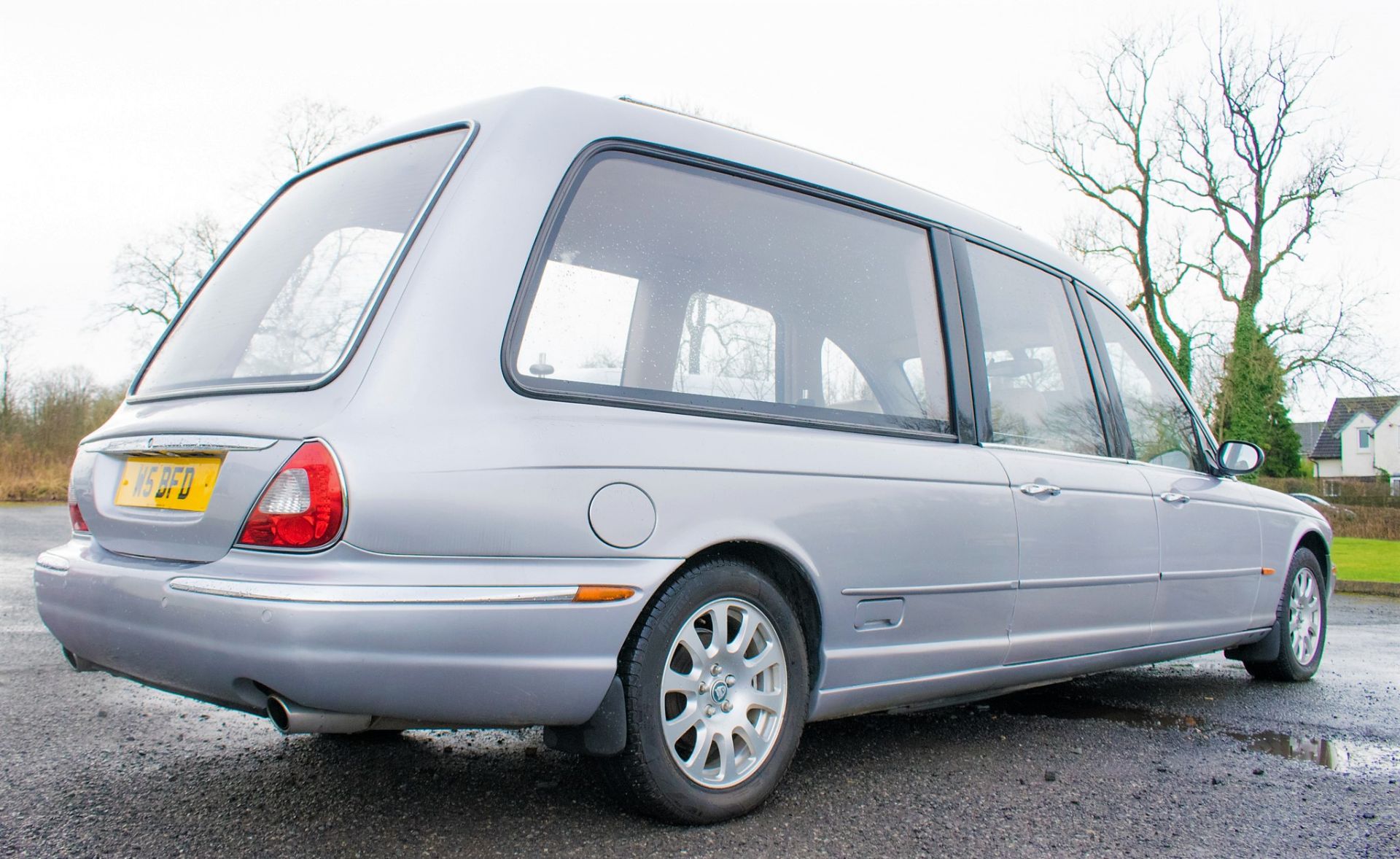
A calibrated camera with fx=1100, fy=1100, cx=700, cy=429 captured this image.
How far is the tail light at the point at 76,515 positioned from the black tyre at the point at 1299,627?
17.1 feet

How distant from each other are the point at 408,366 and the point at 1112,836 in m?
2.22

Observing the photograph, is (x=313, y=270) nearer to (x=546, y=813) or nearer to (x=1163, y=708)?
(x=546, y=813)

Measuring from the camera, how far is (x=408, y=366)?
2531 mm

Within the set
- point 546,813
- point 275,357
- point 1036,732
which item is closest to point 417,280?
point 275,357

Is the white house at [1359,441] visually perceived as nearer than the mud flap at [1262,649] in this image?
No

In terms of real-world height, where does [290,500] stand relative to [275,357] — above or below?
below

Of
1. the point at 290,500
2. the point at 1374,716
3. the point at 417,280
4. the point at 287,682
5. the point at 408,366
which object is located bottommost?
the point at 1374,716

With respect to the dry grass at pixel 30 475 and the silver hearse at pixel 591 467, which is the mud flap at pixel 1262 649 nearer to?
the silver hearse at pixel 591 467

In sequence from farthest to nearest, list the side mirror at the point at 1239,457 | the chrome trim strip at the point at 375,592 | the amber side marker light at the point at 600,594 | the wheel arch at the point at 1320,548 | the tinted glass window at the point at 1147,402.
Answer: the wheel arch at the point at 1320,548 → the side mirror at the point at 1239,457 → the tinted glass window at the point at 1147,402 → the amber side marker light at the point at 600,594 → the chrome trim strip at the point at 375,592

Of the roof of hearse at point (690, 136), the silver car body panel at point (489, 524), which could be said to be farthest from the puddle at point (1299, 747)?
the roof of hearse at point (690, 136)

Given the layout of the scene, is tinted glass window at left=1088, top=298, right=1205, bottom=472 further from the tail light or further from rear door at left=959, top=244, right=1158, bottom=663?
the tail light

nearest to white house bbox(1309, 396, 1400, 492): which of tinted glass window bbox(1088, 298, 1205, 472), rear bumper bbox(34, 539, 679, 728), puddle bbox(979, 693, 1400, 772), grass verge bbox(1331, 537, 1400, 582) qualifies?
grass verge bbox(1331, 537, 1400, 582)

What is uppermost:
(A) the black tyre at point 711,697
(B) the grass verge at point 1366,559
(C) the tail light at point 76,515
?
(C) the tail light at point 76,515

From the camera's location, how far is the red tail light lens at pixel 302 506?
2.39 meters
